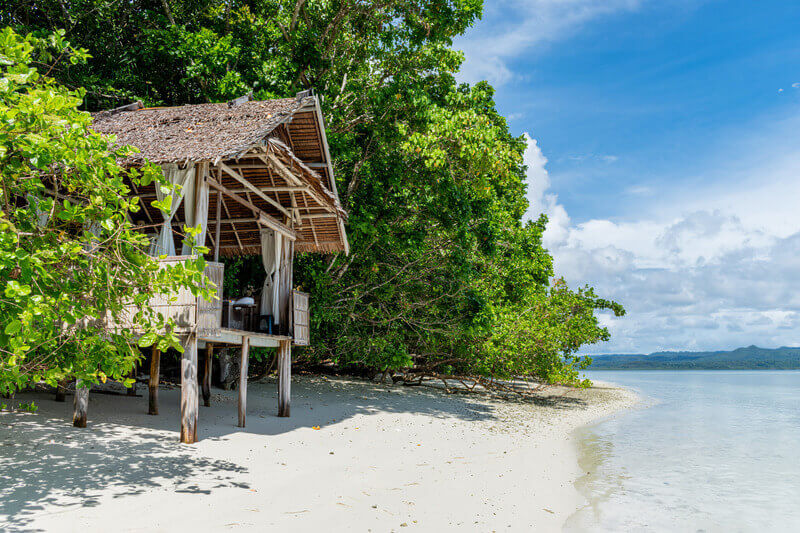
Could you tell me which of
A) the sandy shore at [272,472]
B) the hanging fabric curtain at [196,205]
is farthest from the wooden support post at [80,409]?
the hanging fabric curtain at [196,205]

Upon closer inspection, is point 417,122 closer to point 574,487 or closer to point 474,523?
point 574,487

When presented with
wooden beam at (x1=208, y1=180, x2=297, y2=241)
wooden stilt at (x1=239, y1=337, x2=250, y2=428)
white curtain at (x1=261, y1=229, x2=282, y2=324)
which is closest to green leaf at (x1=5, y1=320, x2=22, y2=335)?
wooden stilt at (x1=239, y1=337, x2=250, y2=428)

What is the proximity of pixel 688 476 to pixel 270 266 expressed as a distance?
7.60 metres

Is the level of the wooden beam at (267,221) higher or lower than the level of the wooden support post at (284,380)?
higher

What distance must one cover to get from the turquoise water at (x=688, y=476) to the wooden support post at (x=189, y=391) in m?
4.53

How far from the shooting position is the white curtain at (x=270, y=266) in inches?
385

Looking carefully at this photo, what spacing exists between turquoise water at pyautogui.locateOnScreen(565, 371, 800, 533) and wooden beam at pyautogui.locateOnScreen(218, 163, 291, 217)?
6.27 metres

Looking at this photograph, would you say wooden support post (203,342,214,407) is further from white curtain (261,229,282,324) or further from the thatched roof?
the thatched roof

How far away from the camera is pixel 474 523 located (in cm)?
503

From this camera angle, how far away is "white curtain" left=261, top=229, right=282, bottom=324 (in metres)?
9.78

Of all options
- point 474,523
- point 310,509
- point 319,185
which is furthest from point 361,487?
point 319,185

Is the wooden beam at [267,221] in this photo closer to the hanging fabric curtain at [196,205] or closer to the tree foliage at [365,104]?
the hanging fabric curtain at [196,205]

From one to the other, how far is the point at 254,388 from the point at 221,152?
756cm

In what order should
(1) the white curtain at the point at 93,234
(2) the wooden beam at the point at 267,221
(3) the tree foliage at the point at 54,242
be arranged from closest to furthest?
1. (3) the tree foliage at the point at 54,242
2. (1) the white curtain at the point at 93,234
3. (2) the wooden beam at the point at 267,221
